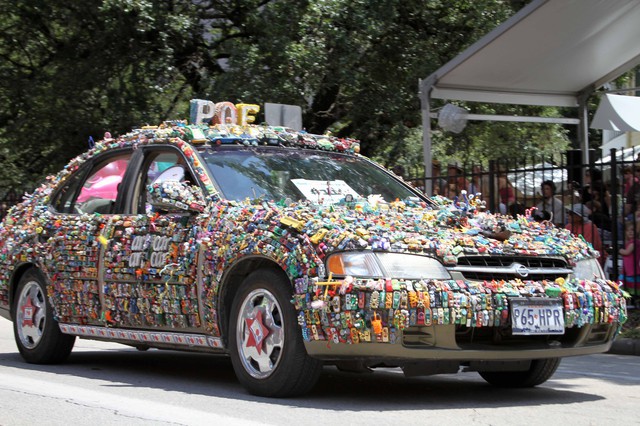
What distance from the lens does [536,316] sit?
19.6ft

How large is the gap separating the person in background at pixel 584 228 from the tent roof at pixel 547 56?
2795 mm

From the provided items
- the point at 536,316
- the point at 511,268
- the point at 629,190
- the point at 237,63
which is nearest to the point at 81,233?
the point at 511,268

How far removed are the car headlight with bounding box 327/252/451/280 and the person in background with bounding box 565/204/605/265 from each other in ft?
19.0

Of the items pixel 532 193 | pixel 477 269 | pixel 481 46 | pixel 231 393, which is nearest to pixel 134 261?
pixel 231 393

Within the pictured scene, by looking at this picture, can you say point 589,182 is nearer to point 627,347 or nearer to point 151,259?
point 627,347

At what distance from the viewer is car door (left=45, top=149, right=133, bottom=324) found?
7867mm

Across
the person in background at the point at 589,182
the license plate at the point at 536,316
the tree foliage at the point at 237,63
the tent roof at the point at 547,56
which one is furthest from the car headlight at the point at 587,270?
the tree foliage at the point at 237,63

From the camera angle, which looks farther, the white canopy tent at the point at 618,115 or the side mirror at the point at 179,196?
the white canopy tent at the point at 618,115

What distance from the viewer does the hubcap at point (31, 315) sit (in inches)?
336

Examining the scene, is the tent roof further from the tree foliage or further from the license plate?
the license plate

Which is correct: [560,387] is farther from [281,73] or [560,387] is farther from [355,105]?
[355,105]

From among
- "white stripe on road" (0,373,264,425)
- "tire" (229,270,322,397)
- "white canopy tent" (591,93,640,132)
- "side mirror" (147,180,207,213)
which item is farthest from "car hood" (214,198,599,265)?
"white canopy tent" (591,93,640,132)

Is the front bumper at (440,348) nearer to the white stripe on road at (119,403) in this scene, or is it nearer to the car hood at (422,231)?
the car hood at (422,231)

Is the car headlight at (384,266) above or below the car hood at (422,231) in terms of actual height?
below
